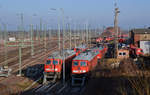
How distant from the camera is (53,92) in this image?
17.4m

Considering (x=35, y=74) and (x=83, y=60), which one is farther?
(x=35, y=74)

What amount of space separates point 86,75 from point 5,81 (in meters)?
8.32

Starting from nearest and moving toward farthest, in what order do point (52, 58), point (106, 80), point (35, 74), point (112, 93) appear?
point (112, 93)
point (106, 80)
point (52, 58)
point (35, 74)

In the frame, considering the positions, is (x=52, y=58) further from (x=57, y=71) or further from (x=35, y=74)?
(x=35, y=74)

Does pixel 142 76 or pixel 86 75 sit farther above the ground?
pixel 142 76

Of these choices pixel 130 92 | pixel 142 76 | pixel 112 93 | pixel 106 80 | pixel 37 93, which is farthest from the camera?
pixel 37 93

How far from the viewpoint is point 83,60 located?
2092 cm

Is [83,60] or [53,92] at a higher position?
[83,60]

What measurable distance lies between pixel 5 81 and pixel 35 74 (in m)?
3.84

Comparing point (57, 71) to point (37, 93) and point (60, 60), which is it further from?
point (37, 93)

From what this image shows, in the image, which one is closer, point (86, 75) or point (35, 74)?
point (86, 75)

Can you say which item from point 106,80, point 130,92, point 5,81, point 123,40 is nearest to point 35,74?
point 5,81

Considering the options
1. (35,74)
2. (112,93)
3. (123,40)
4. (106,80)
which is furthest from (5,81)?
(123,40)

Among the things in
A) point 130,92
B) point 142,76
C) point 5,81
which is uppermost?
point 142,76
